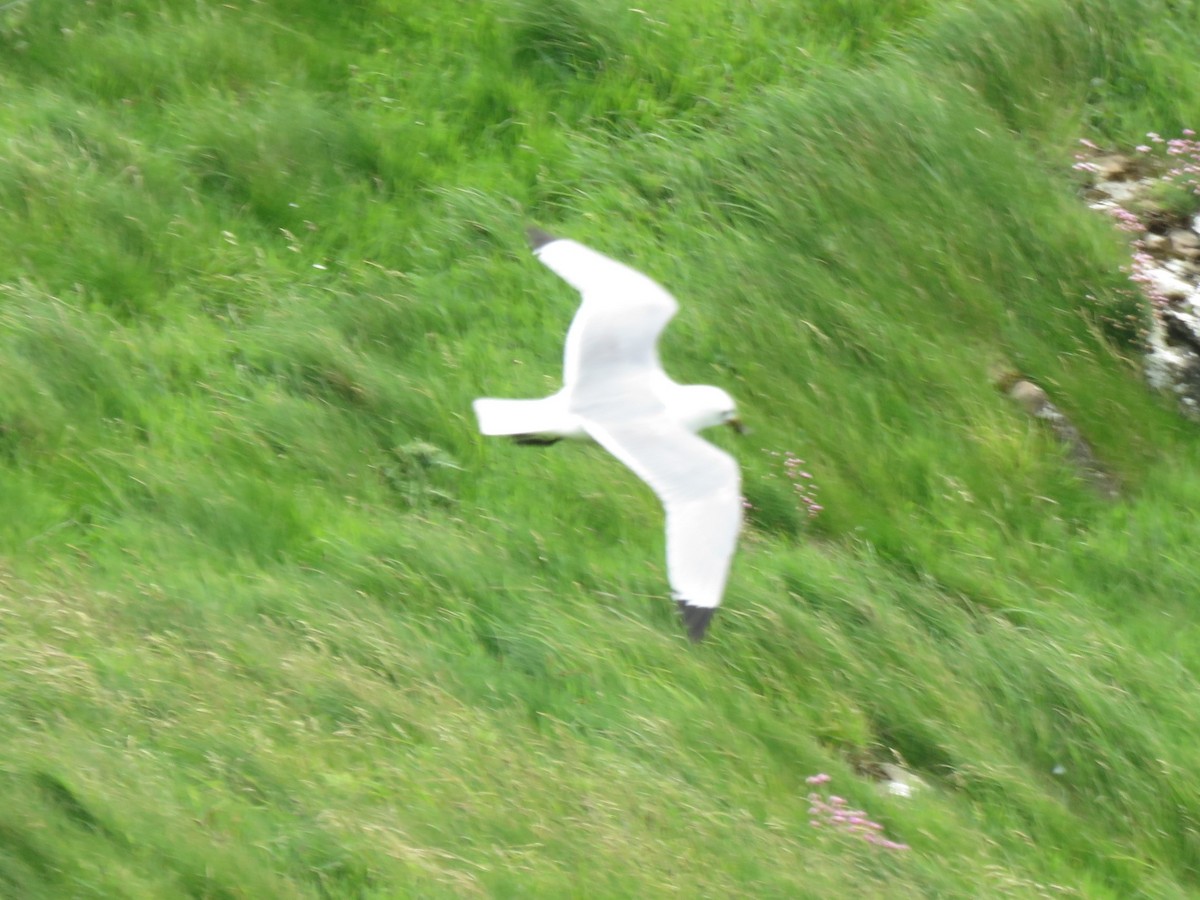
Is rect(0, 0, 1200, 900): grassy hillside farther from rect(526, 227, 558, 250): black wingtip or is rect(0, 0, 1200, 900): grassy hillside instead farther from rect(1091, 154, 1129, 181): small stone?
rect(526, 227, 558, 250): black wingtip

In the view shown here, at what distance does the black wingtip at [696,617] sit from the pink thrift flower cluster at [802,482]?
1.68 meters

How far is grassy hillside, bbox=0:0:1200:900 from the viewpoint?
421cm

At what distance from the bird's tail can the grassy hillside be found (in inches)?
30.8

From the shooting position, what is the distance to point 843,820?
432 centimetres

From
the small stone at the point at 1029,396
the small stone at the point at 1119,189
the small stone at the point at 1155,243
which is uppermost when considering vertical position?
the small stone at the point at 1119,189

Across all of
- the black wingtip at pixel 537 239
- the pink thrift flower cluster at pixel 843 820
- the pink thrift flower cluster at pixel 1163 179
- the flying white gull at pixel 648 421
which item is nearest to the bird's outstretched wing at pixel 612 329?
the flying white gull at pixel 648 421

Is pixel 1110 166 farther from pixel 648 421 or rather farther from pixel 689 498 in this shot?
pixel 689 498

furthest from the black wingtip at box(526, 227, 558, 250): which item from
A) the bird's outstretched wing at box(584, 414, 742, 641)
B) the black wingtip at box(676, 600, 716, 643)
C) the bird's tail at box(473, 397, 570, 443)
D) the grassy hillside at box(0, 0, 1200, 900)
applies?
the black wingtip at box(676, 600, 716, 643)

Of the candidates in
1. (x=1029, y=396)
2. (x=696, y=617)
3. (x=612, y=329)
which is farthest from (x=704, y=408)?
(x=1029, y=396)

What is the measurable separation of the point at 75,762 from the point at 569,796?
1.29 meters

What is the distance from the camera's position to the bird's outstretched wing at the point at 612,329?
4488mm

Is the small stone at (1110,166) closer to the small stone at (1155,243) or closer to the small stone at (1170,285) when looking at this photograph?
the small stone at (1155,243)

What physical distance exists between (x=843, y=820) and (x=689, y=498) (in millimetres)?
1018

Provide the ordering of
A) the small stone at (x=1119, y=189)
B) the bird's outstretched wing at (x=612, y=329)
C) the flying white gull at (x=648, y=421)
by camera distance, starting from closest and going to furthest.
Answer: the flying white gull at (x=648, y=421) < the bird's outstretched wing at (x=612, y=329) < the small stone at (x=1119, y=189)
